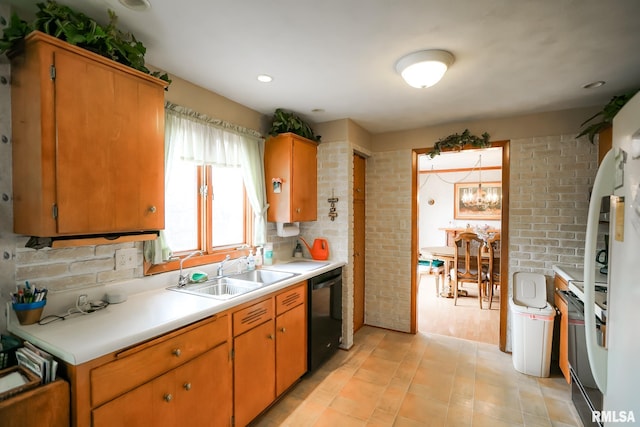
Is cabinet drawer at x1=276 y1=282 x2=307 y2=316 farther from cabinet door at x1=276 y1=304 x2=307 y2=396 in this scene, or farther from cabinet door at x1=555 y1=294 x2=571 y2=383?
cabinet door at x1=555 y1=294 x2=571 y2=383

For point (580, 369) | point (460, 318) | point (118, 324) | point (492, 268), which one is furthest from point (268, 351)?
point (492, 268)

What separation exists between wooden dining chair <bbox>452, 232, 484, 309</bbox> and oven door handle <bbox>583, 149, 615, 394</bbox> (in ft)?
11.9

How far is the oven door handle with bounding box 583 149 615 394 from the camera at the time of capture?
1.00 metres

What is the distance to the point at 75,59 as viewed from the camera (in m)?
1.35

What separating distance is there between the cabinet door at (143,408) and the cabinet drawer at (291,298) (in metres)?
0.88

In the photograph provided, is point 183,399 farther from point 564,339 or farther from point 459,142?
point 459,142

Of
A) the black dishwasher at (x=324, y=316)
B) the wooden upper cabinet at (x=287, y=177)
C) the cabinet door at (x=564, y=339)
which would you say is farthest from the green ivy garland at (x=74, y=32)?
the cabinet door at (x=564, y=339)

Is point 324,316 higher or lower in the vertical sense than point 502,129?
lower

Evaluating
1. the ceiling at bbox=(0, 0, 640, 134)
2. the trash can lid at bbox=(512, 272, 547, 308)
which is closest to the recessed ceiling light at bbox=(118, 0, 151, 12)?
the ceiling at bbox=(0, 0, 640, 134)

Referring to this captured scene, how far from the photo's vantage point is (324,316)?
2.76 metres

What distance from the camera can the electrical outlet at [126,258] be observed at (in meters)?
1.78

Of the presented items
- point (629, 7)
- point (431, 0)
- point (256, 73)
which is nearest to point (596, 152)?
point (629, 7)

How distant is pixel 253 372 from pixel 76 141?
1652 millimetres

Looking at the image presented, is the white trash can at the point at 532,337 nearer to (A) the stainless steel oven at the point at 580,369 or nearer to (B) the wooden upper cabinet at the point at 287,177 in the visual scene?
(A) the stainless steel oven at the point at 580,369
